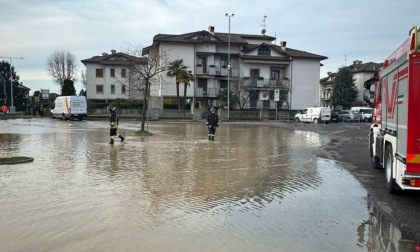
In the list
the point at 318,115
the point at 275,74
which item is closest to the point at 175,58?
the point at 275,74

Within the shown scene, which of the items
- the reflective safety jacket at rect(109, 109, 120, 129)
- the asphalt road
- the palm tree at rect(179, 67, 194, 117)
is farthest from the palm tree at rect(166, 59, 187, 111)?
the asphalt road

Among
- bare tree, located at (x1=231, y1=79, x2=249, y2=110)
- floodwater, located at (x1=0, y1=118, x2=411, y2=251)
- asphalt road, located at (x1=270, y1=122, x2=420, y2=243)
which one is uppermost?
bare tree, located at (x1=231, y1=79, x2=249, y2=110)

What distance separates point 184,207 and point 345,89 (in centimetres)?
7495

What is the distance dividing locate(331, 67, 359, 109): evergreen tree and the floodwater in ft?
222

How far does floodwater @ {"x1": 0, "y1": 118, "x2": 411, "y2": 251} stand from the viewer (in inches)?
217

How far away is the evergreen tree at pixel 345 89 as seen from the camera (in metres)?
77.0

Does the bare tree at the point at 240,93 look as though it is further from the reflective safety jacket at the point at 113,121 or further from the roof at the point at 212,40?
the reflective safety jacket at the point at 113,121

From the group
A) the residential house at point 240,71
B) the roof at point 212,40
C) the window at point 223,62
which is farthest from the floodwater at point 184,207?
the window at point 223,62

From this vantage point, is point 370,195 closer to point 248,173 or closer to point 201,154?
point 248,173

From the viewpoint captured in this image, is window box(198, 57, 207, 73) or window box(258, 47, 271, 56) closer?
window box(198, 57, 207, 73)

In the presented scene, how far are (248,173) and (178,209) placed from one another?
440cm

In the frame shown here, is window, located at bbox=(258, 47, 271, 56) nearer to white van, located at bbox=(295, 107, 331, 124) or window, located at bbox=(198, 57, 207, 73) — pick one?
window, located at bbox=(198, 57, 207, 73)

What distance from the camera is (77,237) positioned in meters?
5.62

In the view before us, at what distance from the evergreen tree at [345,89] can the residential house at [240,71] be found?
17.4m
